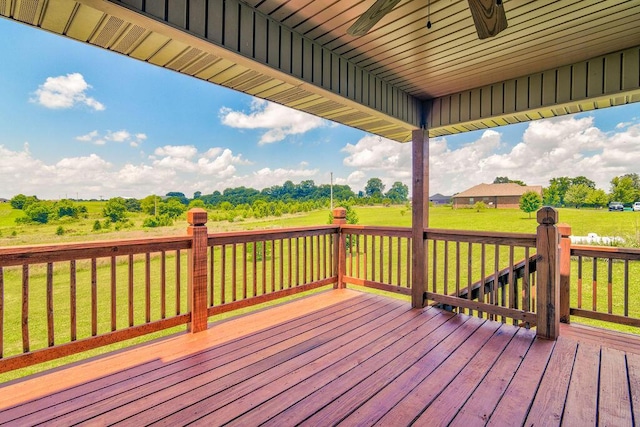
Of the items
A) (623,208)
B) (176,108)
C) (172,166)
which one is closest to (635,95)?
(623,208)

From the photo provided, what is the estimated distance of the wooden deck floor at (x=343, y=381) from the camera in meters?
1.59

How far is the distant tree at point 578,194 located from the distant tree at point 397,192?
263 cm

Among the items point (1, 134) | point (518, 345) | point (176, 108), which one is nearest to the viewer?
point (518, 345)

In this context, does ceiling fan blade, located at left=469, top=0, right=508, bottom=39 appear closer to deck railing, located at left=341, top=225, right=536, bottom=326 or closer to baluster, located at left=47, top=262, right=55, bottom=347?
deck railing, located at left=341, top=225, right=536, bottom=326

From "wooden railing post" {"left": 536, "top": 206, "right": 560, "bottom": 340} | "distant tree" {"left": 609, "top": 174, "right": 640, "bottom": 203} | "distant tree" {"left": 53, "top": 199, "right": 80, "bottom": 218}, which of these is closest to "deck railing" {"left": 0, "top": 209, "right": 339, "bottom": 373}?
"distant tree" {"left": 53, "top": 199, "right": 80, "bottom": 218}

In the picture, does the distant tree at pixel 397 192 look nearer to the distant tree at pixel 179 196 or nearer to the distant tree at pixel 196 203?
the distant tree at pixel 196 203

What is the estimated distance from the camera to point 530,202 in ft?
12.4

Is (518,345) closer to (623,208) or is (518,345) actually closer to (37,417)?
(623,208)

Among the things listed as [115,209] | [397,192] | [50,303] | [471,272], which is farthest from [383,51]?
[397,192]

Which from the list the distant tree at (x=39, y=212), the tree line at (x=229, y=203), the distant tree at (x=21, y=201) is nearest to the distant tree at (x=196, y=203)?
the tree line at (x=229, y=203)

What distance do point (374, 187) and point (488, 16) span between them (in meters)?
5.71

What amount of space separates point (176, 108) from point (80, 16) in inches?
377

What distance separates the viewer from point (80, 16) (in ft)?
5.41

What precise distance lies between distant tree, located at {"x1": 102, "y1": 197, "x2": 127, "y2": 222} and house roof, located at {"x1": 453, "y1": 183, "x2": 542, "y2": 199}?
186 inches
